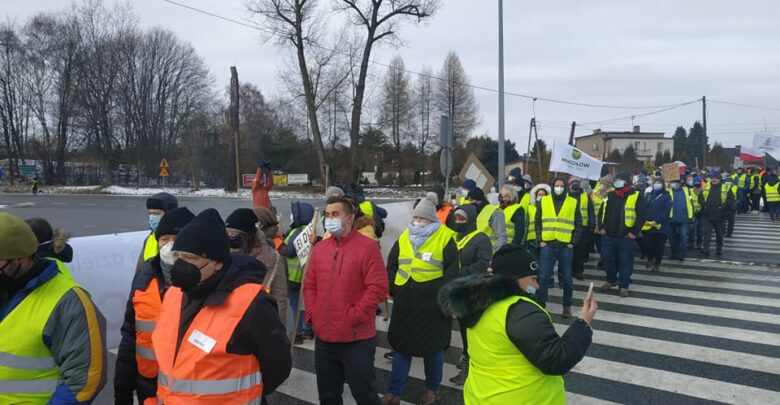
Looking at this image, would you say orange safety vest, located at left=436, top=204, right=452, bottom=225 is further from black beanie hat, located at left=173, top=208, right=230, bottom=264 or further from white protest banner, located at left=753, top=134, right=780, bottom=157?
white protest banner, located at left=753, top=134, right=780, bottom=157

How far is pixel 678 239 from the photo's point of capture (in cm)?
1205

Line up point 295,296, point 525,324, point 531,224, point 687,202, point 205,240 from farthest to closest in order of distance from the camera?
point 687,202 < point 531,224 < point 295,296 < point 525,324 < point 205,240

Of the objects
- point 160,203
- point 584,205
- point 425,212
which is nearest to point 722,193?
point 584,205

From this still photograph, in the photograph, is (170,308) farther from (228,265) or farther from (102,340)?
(102,340)

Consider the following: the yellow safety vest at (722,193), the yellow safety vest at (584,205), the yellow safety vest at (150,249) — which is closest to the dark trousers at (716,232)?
the yellow safety vest at (722,193)

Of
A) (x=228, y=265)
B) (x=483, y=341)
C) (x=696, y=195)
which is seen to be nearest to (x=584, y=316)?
(x=483, y=341)

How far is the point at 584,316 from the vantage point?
250 cm

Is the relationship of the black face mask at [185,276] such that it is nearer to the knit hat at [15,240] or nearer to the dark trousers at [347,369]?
the knit hat at [15,240]

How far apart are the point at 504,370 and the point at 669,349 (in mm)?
4526

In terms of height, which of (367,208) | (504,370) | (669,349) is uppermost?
(367,208)

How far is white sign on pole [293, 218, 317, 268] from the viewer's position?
19.0 ft

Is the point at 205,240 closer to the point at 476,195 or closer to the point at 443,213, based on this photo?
the point at 476,195

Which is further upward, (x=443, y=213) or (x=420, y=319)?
(x=443, y=213)

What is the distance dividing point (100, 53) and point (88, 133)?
27.3 ft
